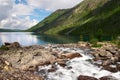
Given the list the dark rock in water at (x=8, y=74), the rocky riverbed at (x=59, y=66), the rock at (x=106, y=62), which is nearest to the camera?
the dark rock in water at (x=8, y=74)

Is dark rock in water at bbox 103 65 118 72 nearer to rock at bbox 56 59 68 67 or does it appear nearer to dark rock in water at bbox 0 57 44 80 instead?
rock at bbox 56 59 68 67

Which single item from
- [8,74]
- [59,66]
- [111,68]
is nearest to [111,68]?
[111,68]

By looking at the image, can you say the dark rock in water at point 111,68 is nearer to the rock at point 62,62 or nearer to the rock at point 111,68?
the rock at point 111,68

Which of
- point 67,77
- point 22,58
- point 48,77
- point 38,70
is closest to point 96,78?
point 67,77

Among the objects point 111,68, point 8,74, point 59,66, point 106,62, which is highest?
point 8,74

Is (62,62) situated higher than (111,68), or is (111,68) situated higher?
(62,62)

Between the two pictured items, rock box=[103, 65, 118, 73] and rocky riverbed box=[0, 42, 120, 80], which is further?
rock box=[103, 65, 118, 73]

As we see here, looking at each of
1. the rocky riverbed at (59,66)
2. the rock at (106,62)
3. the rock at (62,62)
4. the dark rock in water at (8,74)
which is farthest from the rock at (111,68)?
the dark rock in water at (8,74)

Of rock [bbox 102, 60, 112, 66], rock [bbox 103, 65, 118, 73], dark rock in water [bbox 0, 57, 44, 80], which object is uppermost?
dark rock in water [bbox 0, 57, 44, 80]

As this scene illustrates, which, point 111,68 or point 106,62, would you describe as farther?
point 106,62

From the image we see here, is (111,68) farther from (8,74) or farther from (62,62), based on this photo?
(8,74)

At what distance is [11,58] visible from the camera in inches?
1460

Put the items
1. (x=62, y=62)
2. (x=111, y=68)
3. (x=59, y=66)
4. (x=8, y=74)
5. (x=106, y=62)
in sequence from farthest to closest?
(x=62, y=62) < (x=106, y=62) < (x=59, y=66) < (x=111, y=68) < (x=8, y=74)

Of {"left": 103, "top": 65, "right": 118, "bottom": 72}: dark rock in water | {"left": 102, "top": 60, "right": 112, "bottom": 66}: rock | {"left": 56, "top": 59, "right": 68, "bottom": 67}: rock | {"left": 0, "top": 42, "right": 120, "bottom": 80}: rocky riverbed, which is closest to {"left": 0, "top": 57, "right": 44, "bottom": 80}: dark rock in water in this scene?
{"left": 0, "top": 42, "right": 120, "bottom": 80}: rocky riverbed
